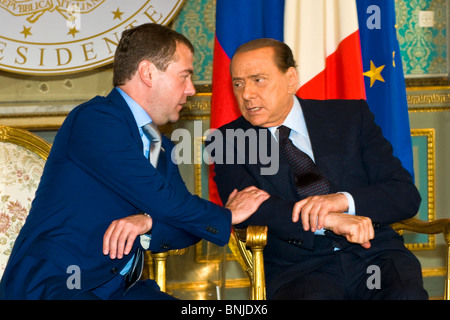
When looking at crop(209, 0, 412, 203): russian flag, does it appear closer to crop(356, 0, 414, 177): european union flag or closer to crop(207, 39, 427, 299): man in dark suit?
crop(356, 0, 414, 177): european union flag

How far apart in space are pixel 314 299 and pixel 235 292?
6.44 ft

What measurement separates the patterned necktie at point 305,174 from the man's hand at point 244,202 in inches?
6.3

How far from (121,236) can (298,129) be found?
866 mm

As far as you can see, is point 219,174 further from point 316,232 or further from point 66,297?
point 66,297

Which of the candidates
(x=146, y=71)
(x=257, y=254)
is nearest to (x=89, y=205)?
(x=146, y=71)

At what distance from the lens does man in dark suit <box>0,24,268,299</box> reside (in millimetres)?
1891

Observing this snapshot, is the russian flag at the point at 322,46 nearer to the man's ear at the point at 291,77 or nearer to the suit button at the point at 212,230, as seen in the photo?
the man's ear at the point at 291,77

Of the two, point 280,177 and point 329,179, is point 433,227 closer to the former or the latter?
point 329,179

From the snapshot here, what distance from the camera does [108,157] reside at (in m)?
1.95

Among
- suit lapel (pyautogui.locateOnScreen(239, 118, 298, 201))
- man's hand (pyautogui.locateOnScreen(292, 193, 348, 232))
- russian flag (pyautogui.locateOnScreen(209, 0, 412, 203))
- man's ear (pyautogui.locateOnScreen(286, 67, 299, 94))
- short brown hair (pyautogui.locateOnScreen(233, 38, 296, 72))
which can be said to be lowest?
man's hand (pyautogui.locateOnScreen(292, 193, 348, 232))

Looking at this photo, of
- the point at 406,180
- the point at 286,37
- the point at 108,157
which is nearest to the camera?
the point at 108,157

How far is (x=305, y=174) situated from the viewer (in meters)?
2.39

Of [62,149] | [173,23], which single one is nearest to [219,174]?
[62,149]

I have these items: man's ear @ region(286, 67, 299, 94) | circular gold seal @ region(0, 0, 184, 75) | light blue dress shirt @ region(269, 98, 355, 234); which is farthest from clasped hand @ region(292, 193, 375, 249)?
circular gold seal @ region(0, 0, 184, 75)
